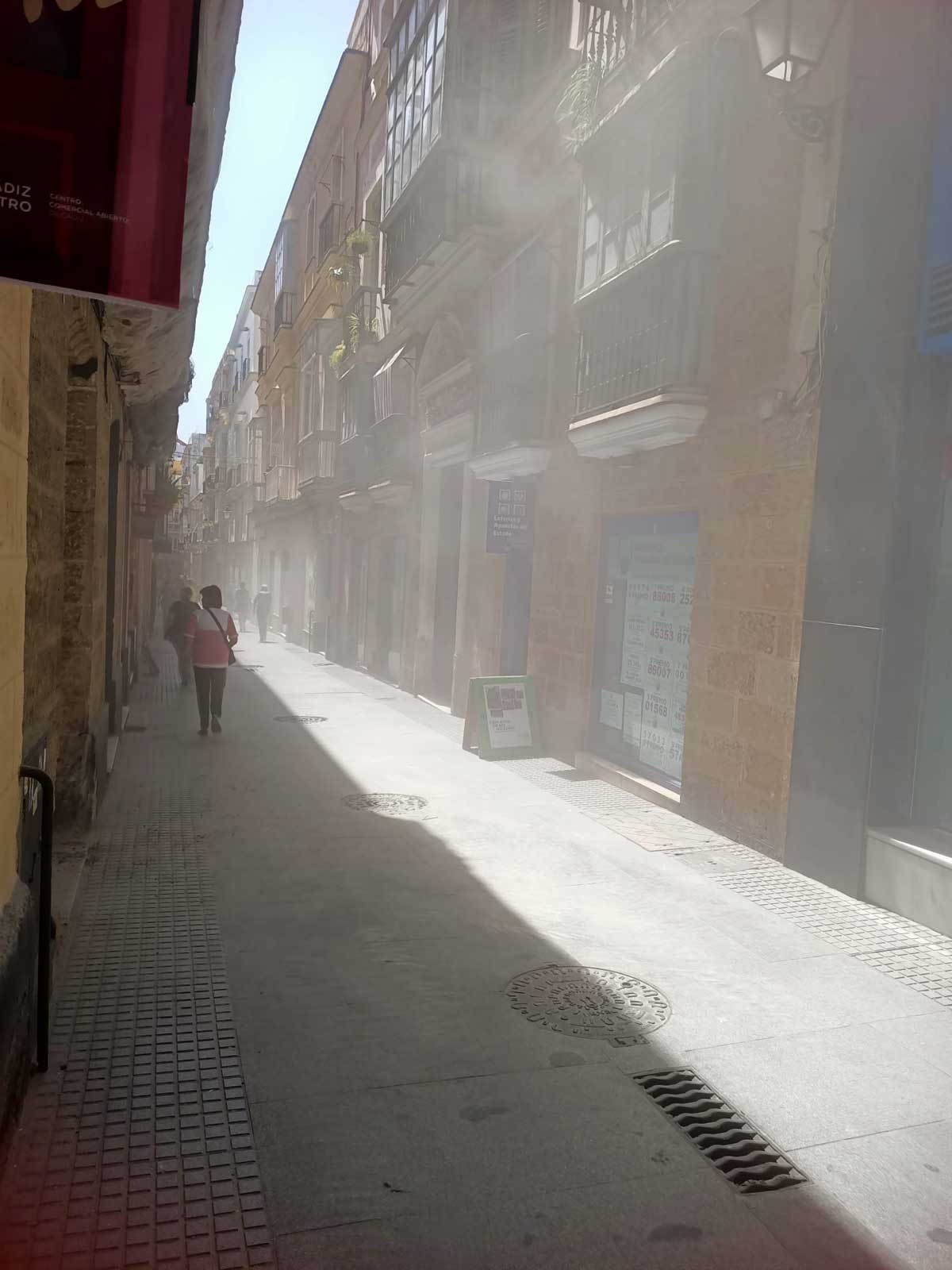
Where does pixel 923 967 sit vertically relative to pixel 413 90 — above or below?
below

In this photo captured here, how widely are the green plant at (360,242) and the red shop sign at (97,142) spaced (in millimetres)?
18249

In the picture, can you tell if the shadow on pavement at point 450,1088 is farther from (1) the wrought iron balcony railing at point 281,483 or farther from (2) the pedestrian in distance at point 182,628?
(1) the wrought iron balcony railing at point 281,483

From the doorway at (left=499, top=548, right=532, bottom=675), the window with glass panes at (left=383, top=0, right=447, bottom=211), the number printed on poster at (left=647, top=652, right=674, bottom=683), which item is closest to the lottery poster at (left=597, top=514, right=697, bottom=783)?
the number printed on poster at (left=647, top=652, right=674, bottom=683)

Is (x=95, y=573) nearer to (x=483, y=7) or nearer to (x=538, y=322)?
(x=538, y=322)

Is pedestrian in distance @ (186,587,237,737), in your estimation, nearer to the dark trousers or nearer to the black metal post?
the dark trousers

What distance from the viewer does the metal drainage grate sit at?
10.9ft

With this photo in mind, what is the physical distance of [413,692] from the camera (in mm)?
17188

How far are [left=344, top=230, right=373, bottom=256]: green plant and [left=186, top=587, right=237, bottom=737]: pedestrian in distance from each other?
10.6m

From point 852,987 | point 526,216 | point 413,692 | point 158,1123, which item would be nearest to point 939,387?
point 852,987

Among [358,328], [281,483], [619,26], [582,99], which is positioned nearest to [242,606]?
[281,483]

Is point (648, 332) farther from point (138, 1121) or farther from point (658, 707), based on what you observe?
point (138, 1121)

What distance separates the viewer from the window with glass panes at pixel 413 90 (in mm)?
13188

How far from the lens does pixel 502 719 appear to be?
11.4 m

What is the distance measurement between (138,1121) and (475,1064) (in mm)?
1314
